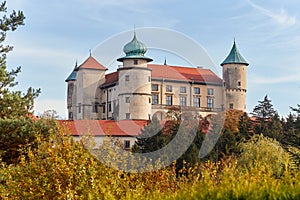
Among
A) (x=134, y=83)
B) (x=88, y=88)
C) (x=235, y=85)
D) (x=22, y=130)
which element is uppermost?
(x=235, y=85)

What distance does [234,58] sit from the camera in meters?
78.5

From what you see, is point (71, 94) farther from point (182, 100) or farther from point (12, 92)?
point (12, 92)

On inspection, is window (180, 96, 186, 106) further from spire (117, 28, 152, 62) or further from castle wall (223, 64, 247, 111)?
spire (117, 28, 152, 62)

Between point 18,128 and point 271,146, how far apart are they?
85.3ft

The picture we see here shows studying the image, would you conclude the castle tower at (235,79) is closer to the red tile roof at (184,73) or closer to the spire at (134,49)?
the red tile roof at (184,73)

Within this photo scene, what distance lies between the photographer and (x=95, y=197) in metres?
7.38

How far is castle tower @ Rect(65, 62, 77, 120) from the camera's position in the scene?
7719 centimetres

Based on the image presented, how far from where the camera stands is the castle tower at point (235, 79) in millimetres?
76625

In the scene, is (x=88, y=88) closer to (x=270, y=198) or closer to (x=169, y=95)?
(x=169, y=95)

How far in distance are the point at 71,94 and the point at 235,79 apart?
73.8 feet

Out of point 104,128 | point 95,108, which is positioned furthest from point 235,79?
point 104,128

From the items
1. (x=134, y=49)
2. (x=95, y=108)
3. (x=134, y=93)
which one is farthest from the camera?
(x=95, y=108)

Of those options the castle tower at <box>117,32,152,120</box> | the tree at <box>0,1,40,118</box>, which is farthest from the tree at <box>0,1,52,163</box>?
the castle tower at <box>117,32,152,120</box>

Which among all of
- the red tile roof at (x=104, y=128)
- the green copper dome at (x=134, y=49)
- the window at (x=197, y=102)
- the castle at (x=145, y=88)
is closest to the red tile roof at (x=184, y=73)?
the castle at (x=145, y=88)
